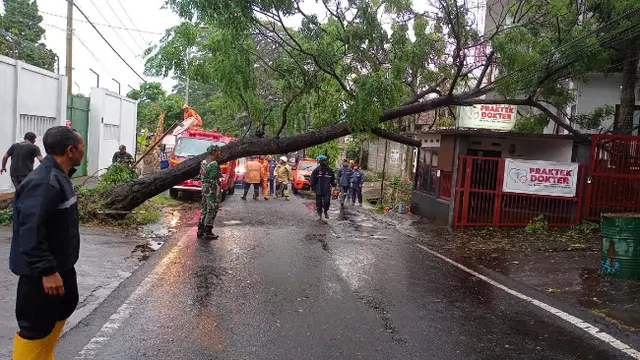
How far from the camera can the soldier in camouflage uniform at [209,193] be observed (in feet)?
35.1

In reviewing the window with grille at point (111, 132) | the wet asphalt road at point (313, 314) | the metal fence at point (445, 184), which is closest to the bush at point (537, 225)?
the metal fence at point (445, 184)

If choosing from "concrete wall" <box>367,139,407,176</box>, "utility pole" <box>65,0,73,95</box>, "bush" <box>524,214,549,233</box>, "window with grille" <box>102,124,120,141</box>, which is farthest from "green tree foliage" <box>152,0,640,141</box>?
"concrete wall" <box>367,139,407,176</box>

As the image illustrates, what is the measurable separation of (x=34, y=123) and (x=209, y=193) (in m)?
8.62

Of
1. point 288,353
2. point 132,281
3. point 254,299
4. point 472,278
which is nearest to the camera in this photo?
point 288,353

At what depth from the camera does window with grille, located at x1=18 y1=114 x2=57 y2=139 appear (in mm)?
15391

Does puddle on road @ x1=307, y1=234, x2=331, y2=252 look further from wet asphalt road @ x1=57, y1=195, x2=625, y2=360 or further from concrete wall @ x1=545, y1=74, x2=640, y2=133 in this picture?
concrete wall @ x1=545, y1=74, x2=640, y2=133

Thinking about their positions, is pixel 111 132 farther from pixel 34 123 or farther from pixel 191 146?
pixel 34 123

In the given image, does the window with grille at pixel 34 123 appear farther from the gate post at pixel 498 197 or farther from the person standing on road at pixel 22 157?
the gate post at pixel 498 197

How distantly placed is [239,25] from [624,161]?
9706 millimetres

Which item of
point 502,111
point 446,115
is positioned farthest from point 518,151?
point 446,115

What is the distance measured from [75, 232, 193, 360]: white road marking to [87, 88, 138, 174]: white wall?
16560 millimetres

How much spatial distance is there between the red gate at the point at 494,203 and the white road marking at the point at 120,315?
8316 mm

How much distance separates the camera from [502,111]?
17281 millimetres

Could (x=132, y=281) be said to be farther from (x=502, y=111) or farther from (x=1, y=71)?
(x=502, y=111)
